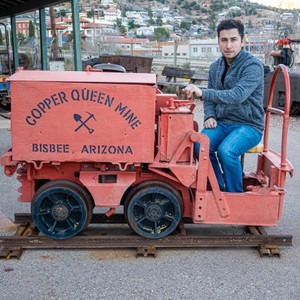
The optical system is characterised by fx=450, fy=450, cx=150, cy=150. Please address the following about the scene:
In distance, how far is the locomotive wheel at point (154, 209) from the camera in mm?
3920

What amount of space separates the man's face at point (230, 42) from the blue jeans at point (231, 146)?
670 mm

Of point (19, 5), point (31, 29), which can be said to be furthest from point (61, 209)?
point (31, 29)

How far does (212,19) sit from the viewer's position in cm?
7131

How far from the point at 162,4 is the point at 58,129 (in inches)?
4055

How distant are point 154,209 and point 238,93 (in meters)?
1.25

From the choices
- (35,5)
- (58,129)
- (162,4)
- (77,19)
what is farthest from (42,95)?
(162,4)

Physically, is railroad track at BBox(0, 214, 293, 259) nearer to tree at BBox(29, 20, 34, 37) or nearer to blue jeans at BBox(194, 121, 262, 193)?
blue jeans at BBox(194, 121, 262, 193)

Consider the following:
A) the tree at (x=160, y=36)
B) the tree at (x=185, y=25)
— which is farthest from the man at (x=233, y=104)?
the tree at (x=185, y=25)

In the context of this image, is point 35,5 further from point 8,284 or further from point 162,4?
point 162,4

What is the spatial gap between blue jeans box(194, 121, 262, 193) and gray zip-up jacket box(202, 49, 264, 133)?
0.08 metres

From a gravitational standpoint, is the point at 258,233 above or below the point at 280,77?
below

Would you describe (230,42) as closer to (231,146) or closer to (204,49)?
(231,146)

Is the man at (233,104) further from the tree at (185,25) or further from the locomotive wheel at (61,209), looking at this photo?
the tree at (185,25)

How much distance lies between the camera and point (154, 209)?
3941 millimetres
